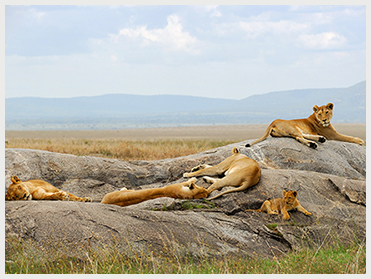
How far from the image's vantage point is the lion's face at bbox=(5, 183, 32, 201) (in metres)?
7.93

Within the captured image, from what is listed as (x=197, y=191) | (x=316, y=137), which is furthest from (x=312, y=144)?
(x=197, y=191)

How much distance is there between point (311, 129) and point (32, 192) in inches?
302

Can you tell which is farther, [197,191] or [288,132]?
[288,132]

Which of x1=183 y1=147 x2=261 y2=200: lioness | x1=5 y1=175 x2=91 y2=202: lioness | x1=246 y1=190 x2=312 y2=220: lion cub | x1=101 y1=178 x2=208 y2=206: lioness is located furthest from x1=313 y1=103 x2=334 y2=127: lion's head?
x1=5 y1=175 x2=91 y2=202: lioness

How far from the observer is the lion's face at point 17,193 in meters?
7.93

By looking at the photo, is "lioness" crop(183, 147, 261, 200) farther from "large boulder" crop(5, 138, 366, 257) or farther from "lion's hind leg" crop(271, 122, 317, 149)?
"lion's hind leg" crop(271, 122, 317, 149)

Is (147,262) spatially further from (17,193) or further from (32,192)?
(32,192)

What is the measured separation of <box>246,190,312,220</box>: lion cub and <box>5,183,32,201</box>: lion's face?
4.49 meters

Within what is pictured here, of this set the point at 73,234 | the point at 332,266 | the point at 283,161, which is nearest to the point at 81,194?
the point at 73,234

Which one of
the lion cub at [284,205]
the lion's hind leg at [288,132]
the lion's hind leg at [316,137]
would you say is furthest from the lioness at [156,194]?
the lion's hind leg at [316,137]

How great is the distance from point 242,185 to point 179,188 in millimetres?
1305

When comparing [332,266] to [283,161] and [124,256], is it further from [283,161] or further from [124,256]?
[283,161]

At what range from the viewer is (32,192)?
27.7ft

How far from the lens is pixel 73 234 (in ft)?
21.3
